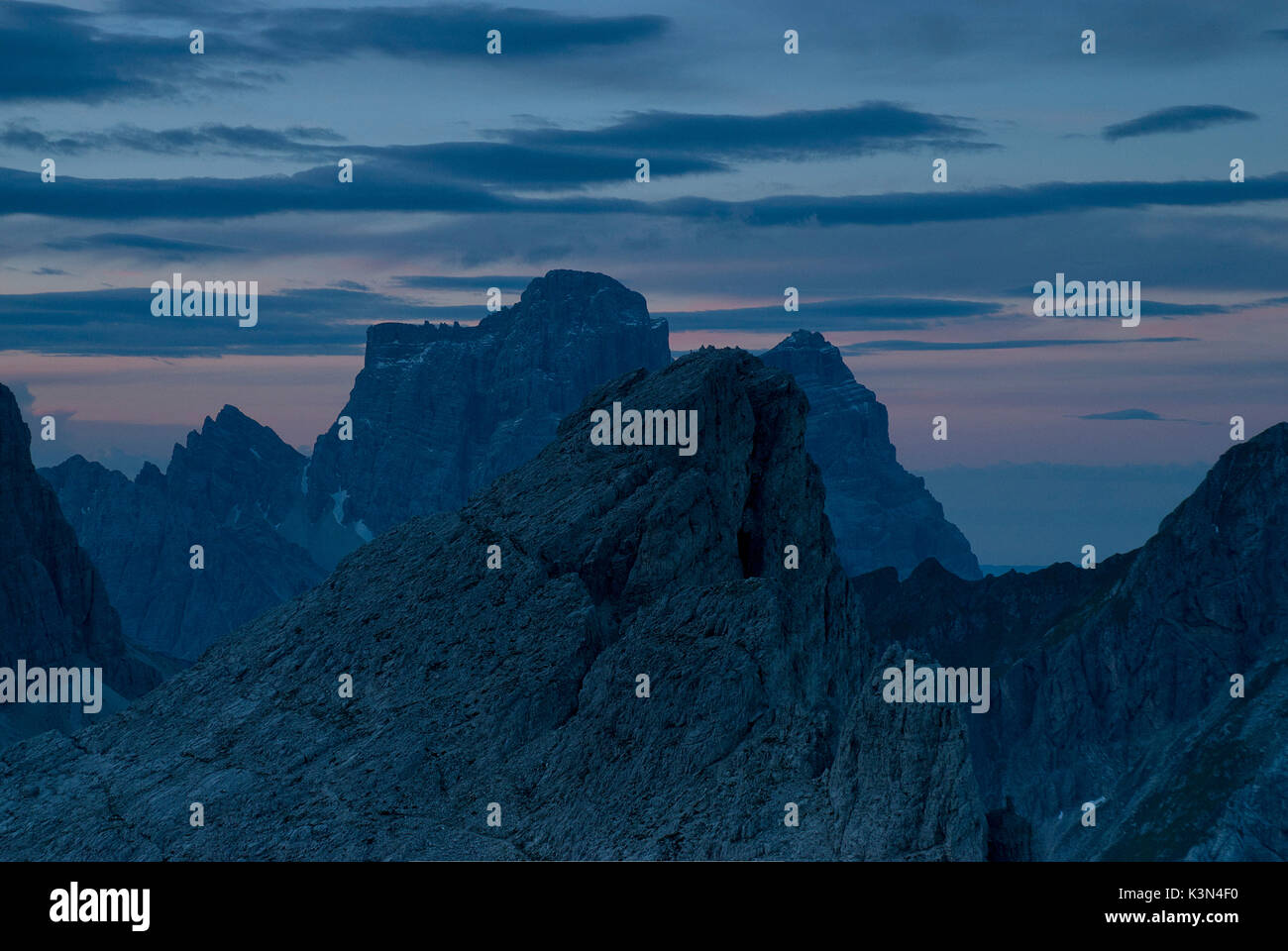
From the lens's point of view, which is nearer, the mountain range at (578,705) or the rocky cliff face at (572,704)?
the mountain range at (578,705)

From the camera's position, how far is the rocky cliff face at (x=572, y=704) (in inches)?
2972

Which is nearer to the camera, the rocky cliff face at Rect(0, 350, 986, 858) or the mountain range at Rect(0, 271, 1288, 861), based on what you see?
the mountain range at Rect(0, 271, 1288, 861)

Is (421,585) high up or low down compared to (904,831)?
up

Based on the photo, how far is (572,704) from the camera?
92.6 metres

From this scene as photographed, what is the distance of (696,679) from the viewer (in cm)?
8762

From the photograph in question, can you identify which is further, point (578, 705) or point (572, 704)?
point (572, 704)

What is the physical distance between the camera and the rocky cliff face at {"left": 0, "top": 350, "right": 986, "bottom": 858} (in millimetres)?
75500
